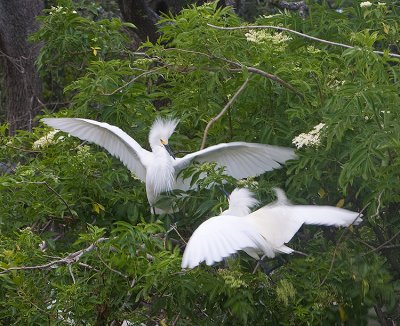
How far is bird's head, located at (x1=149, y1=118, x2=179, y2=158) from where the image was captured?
423cm

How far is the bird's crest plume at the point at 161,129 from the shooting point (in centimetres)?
423

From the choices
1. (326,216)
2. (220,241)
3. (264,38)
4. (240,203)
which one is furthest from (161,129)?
(220,241)

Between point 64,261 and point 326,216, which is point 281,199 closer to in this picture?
point 326,216

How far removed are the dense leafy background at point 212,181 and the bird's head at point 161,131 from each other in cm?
7

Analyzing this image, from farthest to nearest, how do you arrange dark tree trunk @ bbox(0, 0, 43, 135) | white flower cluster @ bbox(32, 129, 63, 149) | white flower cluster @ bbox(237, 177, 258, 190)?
dark tree trunk @ bbox(0, 0, 43, 135) < white flower cluster @ bbox(32, 129, 63, 149) < white flower cluster @ bbox(237, 177, 258, 190)

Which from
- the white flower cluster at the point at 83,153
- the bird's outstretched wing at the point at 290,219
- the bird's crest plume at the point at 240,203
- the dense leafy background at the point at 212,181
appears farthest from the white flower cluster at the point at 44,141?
the bird's outstretched wing at the point at 290,219

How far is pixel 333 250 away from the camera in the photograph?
3.38 meters

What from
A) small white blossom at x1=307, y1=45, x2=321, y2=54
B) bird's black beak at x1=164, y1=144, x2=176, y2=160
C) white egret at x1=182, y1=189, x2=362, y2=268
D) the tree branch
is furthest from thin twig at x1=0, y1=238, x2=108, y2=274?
small white blossom at x1=307, y1=45, x2=321, y2=54

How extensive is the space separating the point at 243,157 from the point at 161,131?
0.39 meters

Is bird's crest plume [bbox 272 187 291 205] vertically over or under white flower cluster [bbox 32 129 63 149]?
over

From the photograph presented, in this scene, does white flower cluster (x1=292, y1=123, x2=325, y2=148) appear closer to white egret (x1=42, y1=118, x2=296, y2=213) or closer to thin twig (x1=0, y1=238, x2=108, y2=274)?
white egret (x1=42, y1=118, x2=296, y2=213)

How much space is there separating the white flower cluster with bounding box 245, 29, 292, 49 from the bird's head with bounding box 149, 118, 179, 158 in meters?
0.55

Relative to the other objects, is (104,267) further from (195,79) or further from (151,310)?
(195,79)

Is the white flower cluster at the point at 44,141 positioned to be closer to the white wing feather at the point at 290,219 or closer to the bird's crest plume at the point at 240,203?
the bird's crest plume at the point at 240,203
